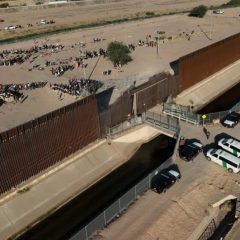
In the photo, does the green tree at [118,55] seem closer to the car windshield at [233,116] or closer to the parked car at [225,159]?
the car windshield at [233,116]

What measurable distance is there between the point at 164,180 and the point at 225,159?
6659mm

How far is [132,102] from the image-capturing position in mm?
47219

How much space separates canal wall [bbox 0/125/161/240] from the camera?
32906mm

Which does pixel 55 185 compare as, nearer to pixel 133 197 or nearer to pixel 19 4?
pixel 133 197

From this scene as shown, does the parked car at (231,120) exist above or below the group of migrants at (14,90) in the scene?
below

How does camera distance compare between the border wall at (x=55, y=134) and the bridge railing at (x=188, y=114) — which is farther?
the bridge railing at (x=188, y=114)

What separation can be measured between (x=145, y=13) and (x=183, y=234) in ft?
344

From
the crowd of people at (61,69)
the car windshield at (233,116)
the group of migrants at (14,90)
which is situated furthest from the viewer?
the crowd of people at (61,69)

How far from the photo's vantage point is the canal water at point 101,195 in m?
33.1

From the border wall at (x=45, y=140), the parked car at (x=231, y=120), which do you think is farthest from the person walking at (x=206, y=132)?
the border wall at (x=45, y=140)

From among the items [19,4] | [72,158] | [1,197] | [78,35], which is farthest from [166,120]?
[19,4]

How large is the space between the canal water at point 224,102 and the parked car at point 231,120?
6.98m

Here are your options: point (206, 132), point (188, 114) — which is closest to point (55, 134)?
point (188, 114)

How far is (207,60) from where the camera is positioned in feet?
195
